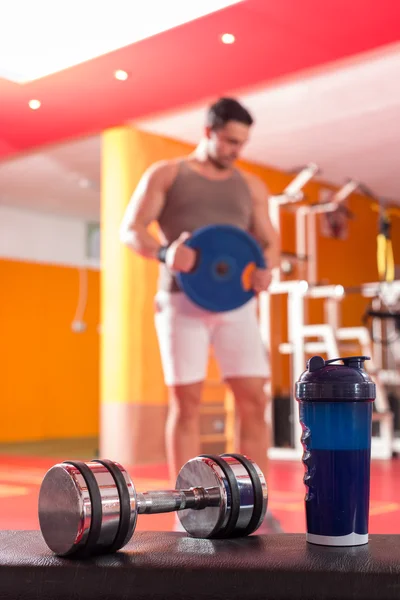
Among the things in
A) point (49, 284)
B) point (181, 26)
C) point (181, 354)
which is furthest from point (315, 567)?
point (49, 284)

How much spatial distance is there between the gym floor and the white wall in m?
2.27

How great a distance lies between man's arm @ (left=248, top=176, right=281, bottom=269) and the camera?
8.20 feet

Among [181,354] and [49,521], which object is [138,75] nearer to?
[181,354]

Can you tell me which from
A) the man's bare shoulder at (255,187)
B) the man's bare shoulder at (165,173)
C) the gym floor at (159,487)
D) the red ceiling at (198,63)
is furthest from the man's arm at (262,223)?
the gym floor at (159,487)

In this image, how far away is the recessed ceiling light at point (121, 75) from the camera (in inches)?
131

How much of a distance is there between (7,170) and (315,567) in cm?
565

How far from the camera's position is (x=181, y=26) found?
290 centimetres

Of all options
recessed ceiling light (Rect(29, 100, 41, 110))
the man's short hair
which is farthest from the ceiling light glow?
the man's short hair

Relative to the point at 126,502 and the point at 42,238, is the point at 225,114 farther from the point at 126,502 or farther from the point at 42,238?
the point at 42,238

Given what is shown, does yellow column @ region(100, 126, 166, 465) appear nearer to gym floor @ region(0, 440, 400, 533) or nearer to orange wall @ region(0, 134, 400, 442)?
gym floor @ region(0, 440, 400, 533)

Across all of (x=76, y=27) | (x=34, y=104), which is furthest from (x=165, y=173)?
(x=34, y=104)

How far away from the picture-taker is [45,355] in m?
7.92

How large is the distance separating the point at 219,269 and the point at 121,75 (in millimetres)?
1469

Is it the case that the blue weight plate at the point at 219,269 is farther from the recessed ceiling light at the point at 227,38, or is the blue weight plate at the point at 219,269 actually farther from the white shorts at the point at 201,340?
the recessed ceiling light at the point at 227,38
